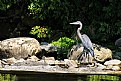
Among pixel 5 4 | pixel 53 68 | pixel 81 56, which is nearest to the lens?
pixel 53 68

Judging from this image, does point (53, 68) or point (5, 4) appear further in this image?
point (5, 4)

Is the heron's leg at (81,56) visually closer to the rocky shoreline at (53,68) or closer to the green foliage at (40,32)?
the rocky shoreline at (53,68)

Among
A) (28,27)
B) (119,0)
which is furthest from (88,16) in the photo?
(28,27)

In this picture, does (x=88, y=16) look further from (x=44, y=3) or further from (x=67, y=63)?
(x=67, y=63)

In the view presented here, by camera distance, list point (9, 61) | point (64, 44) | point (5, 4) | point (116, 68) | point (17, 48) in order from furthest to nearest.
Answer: point (5, 4) < point (64, 44) < point (17, 48) < point (9, 61) < point (116, 68)

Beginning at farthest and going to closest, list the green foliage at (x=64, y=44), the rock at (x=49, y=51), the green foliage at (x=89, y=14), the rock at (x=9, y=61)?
the green foliage at (x=89, y=14), the rock at (x=49, y=51), the green foliage at (x=64, y=44), the rock at (x=9, y=61)

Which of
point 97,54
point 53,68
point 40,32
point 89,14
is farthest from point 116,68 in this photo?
point 40,32

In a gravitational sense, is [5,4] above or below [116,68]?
above

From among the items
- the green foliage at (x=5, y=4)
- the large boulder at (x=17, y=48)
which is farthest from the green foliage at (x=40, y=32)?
the large boulder at (x=17, y=48)

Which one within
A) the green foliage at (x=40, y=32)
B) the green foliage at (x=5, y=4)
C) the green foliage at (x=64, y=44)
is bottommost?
the green foliage at (x=64, y=44)

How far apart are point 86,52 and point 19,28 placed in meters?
6.07

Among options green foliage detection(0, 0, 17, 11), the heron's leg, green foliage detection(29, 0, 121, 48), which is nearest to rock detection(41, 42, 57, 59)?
the heron's leg

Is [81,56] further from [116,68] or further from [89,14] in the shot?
[89,14]

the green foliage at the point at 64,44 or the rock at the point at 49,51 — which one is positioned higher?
the green foliage at the point at 64,44
